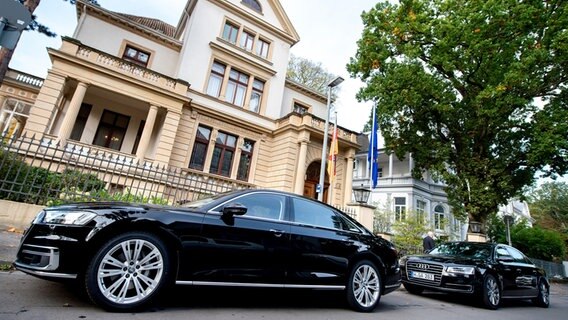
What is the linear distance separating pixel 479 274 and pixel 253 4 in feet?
63.0

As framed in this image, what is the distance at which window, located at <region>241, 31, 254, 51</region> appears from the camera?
17891 mm

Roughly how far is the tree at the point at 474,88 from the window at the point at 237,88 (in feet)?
23.6

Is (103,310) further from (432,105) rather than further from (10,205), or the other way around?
(432,105)

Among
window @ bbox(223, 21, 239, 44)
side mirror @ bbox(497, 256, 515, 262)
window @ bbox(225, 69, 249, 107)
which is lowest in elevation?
side mirror @ bbox(497, 256, 515, 262)

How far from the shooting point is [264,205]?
3922 mm

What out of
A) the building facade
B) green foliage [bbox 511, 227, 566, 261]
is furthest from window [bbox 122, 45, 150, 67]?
green foliage [bbox 511, 227, 566, 261]

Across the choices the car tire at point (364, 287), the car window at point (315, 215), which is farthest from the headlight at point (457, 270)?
the car window at point (315, 215)

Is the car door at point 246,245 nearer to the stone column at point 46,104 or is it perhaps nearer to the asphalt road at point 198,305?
the asphalt road at point 198,305

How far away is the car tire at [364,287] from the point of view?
14.0ft

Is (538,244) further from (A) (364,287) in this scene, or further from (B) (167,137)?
(B) (167,137)

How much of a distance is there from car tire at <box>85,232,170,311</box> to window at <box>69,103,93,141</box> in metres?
14.2

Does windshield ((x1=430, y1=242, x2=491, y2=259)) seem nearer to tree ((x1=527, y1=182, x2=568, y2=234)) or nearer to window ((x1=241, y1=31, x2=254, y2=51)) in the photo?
window ((x1=241, y1=31, x2=254, y2=51))

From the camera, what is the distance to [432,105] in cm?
1498

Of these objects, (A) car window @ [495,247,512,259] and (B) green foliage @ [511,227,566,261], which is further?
(B) green foliage @ [511,227,566,261]
